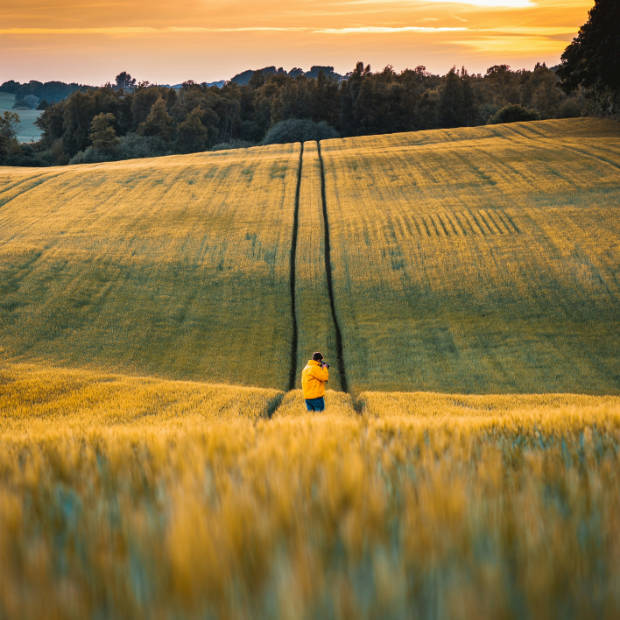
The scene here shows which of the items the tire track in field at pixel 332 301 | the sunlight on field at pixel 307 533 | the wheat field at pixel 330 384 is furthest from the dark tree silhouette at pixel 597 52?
the sunlight on field at pixel 307 533

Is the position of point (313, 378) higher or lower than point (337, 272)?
higher

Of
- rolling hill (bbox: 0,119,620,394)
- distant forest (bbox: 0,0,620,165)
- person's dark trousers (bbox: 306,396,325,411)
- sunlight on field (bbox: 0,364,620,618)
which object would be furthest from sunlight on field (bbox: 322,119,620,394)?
distant forest (bbox: 0,0,620,165)

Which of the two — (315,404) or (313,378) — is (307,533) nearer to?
(313,378)

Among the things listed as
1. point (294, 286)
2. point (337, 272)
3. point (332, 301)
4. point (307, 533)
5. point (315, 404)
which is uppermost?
point (307, 533)

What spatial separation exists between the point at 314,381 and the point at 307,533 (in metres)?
14.1

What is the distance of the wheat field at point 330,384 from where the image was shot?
41.8 inches

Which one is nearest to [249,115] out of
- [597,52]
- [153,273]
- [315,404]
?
[597,52]

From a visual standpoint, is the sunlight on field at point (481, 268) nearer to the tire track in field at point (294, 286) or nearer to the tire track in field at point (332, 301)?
the tire track in field at point (332, 301)

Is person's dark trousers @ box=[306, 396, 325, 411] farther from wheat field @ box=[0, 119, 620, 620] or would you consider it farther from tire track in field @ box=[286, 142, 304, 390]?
tire track in field @ box=[286, 142, 304, 390]

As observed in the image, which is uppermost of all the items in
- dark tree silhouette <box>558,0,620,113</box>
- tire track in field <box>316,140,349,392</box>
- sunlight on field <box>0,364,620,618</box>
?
dark tree silhouette <box>558,0,620,113</box>

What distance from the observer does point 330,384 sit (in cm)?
2486

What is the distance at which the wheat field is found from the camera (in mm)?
1061

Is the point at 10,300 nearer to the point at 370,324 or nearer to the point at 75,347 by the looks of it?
the point at 75,347

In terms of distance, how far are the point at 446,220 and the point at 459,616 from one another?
43323 mm
